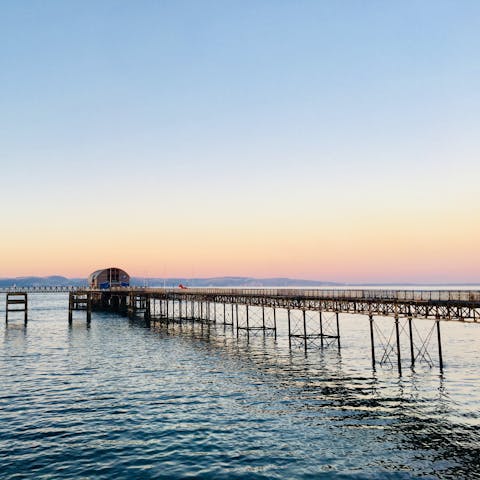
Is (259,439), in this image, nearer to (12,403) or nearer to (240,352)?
(12,403)

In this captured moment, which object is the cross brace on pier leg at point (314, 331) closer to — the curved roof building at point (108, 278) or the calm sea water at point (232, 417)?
the calm sea water at point (232, 417)

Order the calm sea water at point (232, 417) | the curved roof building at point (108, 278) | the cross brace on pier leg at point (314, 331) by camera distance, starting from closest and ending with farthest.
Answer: the calm sea water at point (232, 417), the cross brace on pier leg at point (314, 331), the curved roof building at point (108, 278)

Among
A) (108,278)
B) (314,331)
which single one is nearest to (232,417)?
(314,331)

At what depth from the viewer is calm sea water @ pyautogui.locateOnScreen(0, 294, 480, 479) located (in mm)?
20922

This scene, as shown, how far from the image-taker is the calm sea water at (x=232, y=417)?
20.9 meters

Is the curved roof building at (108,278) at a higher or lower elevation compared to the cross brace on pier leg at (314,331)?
higher

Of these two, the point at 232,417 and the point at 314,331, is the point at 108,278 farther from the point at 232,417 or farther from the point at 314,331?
the point at 232,417

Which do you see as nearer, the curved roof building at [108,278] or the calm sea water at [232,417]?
the calm sea water at [232,417]

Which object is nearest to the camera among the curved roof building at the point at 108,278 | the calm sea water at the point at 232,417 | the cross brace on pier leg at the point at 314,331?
the calm sea water at the point at 232,417

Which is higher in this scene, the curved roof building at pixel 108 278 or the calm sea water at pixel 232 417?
the curved roof building at pixel 108 278

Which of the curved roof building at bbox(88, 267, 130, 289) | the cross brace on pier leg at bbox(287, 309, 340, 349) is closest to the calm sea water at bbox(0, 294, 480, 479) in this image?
the cross brace on pier leg at bbox(287, 309, 340, 349)

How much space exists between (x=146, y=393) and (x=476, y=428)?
2398 centimetres

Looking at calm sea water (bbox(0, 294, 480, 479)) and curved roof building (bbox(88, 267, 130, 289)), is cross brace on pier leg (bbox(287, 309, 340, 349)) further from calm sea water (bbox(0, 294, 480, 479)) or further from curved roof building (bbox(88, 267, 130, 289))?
curved roof building (bbox(88, 267, 130, 289))

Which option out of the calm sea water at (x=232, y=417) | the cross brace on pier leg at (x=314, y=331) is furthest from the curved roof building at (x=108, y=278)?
the calm sea water at (x=232, y=417)
